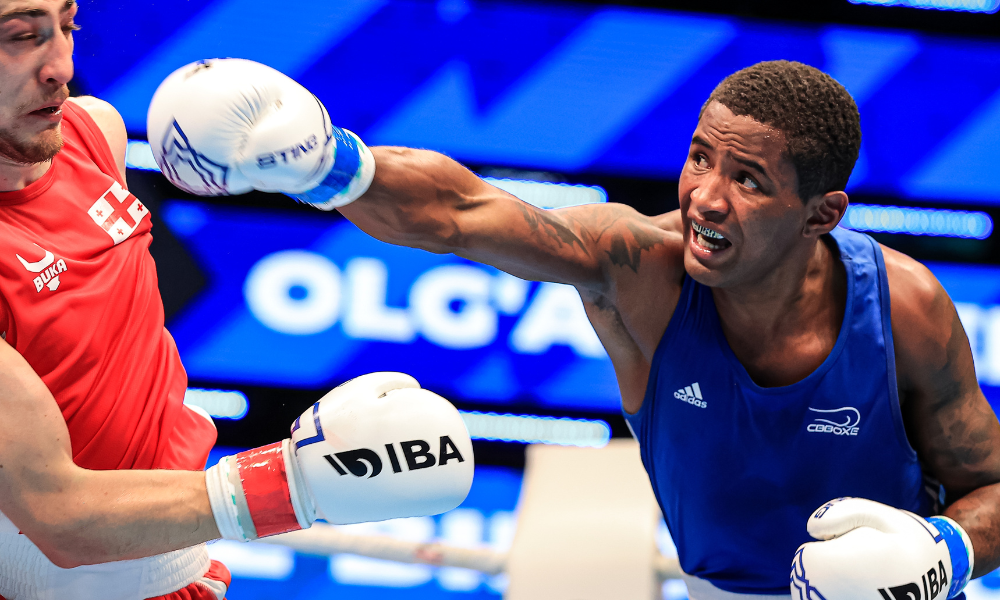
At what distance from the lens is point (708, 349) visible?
1.93 m

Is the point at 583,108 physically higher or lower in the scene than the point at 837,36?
lower

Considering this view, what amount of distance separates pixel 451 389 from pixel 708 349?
1.84 meters

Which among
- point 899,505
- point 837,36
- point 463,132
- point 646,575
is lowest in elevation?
point 646,575

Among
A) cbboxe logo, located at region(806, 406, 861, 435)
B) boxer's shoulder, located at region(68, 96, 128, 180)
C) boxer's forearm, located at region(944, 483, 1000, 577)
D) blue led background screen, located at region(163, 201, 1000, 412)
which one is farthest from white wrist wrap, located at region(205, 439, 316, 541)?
blue led background screen, located at region(163, 201, 1000, 412)

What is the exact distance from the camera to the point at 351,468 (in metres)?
1.49

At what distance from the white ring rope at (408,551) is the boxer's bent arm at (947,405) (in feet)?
2.41

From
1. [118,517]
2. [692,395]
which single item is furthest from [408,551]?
[118,517]

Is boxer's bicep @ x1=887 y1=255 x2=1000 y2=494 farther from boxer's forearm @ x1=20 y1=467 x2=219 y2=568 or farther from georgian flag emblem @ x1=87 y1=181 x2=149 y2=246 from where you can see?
georgian flag emblem @ x1=87 y1=181 x2=149 y2=246

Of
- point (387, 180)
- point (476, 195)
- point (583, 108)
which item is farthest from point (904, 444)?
point (583, 108)

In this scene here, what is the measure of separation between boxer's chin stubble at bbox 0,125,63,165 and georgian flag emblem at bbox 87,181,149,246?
0.14 metres

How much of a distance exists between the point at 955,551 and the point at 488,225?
1088 mm

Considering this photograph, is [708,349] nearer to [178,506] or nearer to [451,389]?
[178,506]

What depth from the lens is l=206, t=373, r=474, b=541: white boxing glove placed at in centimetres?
147

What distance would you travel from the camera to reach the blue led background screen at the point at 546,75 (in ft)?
11.3
